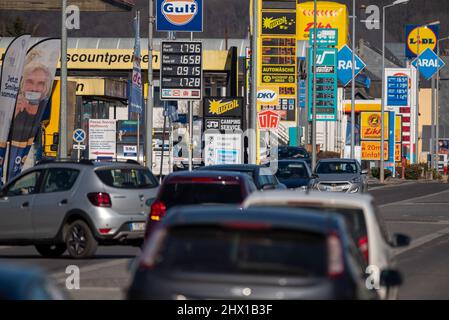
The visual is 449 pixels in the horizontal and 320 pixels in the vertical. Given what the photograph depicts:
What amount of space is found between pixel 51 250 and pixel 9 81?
50.4 ft

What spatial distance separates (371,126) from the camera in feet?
251

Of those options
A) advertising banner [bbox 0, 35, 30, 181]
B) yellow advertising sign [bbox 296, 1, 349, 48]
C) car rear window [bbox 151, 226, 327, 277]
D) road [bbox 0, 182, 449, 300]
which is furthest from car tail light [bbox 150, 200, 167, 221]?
yellow advertising sign [bbox 296, 1, 349, 48]

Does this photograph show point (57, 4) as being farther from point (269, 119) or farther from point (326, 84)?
point (269, 119)

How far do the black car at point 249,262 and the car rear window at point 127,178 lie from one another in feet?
41.0

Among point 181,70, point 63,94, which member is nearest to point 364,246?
point 63,94

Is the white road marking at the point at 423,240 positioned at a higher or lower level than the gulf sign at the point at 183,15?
lower

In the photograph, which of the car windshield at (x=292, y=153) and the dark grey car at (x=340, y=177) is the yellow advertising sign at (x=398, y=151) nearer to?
the car windshield at (x=292, y=153)

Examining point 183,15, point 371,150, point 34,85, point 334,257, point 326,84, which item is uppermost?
point 183,15

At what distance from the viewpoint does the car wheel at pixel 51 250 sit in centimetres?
2103

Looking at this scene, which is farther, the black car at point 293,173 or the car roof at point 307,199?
the black car at point 293,173

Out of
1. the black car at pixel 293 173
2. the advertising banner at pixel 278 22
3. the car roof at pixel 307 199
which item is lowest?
the black car at pixel 293 173

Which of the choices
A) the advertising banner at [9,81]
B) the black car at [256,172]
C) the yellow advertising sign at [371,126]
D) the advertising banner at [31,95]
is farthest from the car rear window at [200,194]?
the yellow advertising sign at [371,126]

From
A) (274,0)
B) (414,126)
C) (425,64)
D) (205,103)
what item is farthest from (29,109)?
(425,64)

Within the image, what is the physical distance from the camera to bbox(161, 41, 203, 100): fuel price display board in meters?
37.9
